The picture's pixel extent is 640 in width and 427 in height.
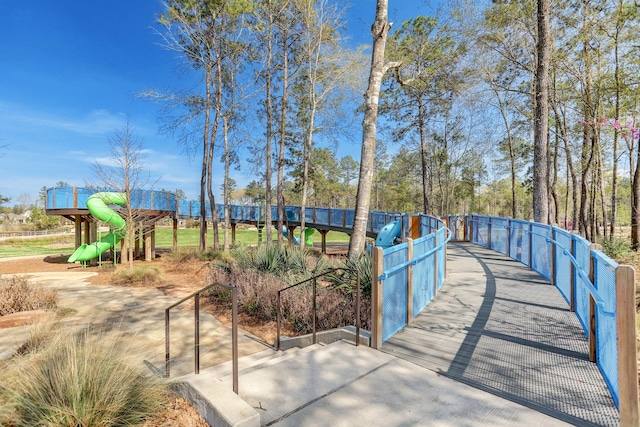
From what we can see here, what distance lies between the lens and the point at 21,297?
757 cm

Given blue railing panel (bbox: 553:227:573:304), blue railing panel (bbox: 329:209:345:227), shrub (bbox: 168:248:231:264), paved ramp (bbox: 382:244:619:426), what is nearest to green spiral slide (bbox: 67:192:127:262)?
shrub (bbox: 168:248:231:264)

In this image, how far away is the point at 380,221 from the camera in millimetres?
17203

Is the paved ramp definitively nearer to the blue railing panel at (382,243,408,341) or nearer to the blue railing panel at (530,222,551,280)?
the blue railing panel at (382,243,408,341)

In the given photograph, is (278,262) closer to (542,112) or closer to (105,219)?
(542,112)

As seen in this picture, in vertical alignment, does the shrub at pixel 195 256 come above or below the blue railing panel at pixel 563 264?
below

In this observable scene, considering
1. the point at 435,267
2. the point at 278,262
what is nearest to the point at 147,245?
the point at 278,262

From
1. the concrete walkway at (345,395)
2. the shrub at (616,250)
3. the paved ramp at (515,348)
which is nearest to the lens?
the concrete walkway at (345,395)

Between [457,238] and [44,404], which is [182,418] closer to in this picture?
[44,404]

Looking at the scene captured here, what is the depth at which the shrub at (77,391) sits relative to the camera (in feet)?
7.75

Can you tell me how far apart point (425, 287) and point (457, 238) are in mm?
13657

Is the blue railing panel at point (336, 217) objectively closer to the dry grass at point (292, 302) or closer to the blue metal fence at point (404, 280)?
the dry grass at point (292, 302)

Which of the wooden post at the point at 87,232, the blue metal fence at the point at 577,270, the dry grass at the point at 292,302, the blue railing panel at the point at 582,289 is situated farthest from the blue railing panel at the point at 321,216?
the blue railing panel at the point at 582,289

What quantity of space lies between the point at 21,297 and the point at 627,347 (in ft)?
35.7

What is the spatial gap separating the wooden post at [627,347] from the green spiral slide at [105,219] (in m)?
16.2
